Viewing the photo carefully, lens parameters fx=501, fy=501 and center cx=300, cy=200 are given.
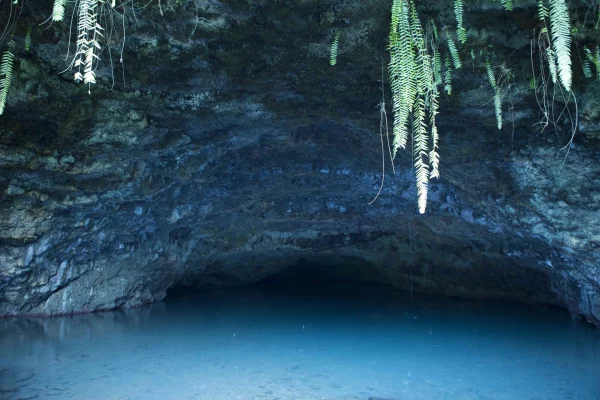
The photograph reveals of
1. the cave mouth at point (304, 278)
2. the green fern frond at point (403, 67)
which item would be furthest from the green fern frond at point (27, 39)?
the cave mouth at point (304, 278)

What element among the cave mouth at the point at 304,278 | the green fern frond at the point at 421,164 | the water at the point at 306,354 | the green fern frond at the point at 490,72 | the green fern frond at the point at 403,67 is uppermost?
the green fern frond at the point at 490,72

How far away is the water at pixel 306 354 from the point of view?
19.1ft

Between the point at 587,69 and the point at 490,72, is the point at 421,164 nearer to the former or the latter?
the point at 490,72

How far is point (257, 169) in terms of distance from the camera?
9.30 metres

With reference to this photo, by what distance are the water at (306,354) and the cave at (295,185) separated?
0.05m

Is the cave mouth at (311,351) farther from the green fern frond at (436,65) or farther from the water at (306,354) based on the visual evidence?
the green fern frond at (436,65)

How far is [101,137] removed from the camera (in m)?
7.12

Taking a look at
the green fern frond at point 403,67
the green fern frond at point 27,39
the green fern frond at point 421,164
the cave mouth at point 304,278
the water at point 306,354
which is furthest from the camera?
the cave mouth at point 304,278

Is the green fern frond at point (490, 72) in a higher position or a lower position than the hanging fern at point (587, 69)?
higher

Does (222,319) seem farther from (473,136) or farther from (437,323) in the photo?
(473,136)

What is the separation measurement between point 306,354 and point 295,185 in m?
3.61

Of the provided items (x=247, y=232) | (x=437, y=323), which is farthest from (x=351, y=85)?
(x=247, y=232)

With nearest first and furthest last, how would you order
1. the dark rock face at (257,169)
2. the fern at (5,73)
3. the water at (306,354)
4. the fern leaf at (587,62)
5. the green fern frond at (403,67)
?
the green fern frond at (403,67)
the fern at (5,73)
the fern leaf at (587,62)
the dark rock face at (257,169)
the water at (306,354)

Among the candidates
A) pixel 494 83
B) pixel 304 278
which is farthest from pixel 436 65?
pixel 304 278
